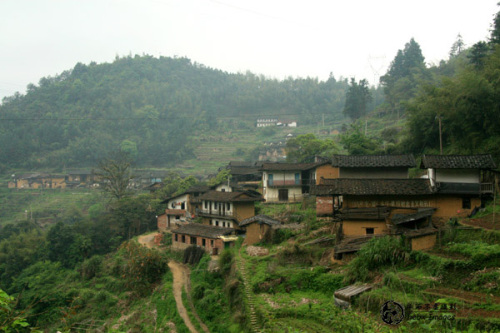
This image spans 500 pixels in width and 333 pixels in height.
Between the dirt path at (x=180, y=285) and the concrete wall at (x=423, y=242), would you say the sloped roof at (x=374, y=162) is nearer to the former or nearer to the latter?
the concrete wall at (x=423, y=242)

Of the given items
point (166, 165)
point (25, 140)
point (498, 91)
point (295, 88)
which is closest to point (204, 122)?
point (166, 165)

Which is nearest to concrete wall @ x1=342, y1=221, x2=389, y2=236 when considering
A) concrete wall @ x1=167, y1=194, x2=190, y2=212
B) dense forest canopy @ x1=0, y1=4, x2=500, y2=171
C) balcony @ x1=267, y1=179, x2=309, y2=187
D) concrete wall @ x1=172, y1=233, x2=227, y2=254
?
dense forest canopy @ x1=0, y1=4, x2=500, y2=171

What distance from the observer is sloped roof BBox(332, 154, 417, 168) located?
21.4 m

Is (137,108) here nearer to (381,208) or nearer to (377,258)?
(381,208)

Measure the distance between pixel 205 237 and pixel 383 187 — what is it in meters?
14.4

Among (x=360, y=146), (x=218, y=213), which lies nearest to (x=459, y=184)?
(x=360, y=146)

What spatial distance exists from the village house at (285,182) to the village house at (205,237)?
6.98 m

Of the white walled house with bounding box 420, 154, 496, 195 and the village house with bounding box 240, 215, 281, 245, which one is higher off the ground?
the white walled house with bounding box 420, 154, 496, 195

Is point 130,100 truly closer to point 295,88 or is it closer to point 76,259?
point 295,88

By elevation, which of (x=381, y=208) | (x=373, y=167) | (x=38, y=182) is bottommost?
(x=38, y=182)

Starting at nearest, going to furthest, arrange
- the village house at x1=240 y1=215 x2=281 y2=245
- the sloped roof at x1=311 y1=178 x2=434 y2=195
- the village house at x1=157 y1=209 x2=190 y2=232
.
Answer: the sloped roof at x1=311 y1=178 x2=434 y2=195, the village house at x1=240 y1=215 x2=281 y2=245, the village house at x1=157 y1=209 x2=190 y2=232

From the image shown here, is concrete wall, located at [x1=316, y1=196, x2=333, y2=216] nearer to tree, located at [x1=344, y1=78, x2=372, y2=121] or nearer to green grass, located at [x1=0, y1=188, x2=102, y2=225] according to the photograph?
green grass, located at [x1=0, y1=188, x2=102, y2=225]

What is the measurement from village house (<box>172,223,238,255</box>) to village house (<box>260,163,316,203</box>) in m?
6.98

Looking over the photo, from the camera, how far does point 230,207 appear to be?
29.8 meters
